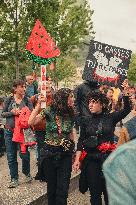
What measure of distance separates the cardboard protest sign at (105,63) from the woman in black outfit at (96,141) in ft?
7.67

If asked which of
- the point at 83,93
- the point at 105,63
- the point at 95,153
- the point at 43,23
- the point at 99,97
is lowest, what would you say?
the point at 95,153

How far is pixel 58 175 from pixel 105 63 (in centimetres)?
305

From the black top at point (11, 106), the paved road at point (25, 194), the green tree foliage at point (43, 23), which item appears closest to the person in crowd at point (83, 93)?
the black top at point (11, 106)

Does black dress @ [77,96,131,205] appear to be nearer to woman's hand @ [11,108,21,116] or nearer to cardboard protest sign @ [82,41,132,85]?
woman's hand @ [11,108,21,116]

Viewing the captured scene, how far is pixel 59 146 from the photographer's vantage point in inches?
199

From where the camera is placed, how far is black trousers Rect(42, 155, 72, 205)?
197 inches

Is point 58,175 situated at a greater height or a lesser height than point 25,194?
greater

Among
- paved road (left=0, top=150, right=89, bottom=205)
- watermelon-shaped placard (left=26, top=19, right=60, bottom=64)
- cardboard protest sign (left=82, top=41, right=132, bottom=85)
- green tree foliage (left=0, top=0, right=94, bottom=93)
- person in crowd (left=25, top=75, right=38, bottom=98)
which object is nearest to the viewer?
paved road (left=0, top=150, right=89, bottom=205)

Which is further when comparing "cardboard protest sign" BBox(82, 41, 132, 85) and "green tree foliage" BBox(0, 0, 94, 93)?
"green tree foliage" BBox(0, 0, 94, 93)

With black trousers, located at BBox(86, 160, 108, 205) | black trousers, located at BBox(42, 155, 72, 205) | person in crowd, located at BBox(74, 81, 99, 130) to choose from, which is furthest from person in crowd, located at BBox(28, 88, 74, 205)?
person in crowd, located at BBox(74, 81, 99, 130)

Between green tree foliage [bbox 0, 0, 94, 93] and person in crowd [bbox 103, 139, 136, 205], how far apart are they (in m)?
17.6

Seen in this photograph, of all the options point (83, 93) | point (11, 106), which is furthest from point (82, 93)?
point (11, 106)

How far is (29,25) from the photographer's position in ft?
61.4

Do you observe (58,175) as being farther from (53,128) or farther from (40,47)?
(40,47)
